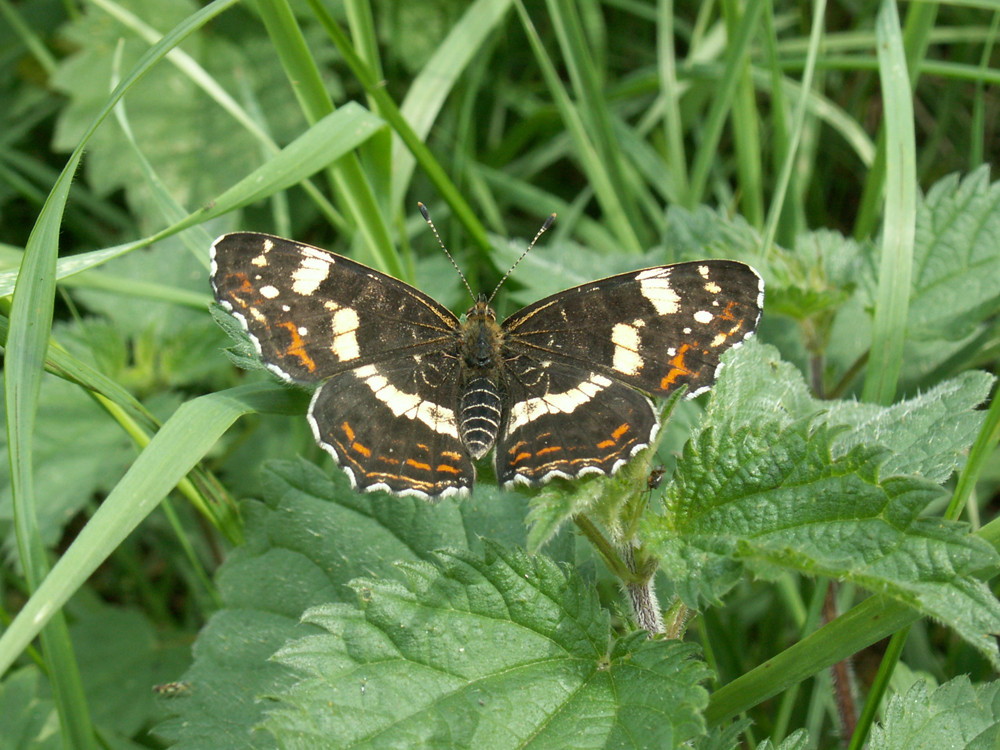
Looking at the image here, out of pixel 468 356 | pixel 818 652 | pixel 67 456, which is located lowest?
pixel 818 652

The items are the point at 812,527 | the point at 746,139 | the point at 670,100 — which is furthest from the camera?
the point at 670,100

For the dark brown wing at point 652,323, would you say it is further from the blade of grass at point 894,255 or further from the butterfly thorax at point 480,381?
the blade of grass at point 894,255

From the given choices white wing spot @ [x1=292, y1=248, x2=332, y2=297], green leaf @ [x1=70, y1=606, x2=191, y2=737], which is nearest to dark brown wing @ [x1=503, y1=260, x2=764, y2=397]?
white wing spot @ [x1=292, y1=248, x2=332, y2=297]

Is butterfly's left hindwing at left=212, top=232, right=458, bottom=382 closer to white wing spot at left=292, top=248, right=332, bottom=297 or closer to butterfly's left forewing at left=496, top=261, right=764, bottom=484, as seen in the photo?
white wing spot at left=292, top=248, right=332, bottom=297

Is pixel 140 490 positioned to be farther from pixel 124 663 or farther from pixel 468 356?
pixel 124 663

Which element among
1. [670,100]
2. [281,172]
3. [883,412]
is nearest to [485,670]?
[883,412]

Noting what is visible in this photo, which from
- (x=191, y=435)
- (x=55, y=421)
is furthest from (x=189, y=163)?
(x=191, y=435)

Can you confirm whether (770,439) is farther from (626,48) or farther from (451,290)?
(626,48)
